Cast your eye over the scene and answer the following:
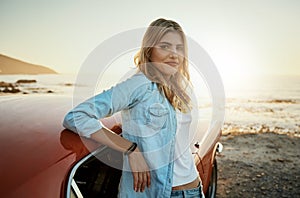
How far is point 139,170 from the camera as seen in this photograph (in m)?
1.78

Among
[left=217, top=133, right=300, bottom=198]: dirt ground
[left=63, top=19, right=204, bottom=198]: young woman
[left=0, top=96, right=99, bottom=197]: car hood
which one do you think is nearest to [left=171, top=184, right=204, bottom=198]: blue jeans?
[left=63, top=19, right=204, bottom=198]: young woman

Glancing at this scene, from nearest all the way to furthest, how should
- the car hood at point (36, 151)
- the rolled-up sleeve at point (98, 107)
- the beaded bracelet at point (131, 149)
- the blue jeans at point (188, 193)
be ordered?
the car hood at point (36, 151) < the rolled-up sleeve at point (98, 107) < the beaded bracelet at point (131, 149) < the blue jeans at point (188, 193)

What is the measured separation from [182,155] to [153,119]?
30 cm

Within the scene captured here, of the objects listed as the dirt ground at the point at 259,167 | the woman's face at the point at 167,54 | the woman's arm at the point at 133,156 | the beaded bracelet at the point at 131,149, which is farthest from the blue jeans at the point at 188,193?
the dirt ground at the point at 259,167

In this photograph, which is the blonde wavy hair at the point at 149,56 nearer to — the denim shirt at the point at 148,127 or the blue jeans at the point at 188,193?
the denim shirt at the point at 148,127

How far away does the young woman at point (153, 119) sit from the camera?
1697mm

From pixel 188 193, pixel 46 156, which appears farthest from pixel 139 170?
pixel 46 156

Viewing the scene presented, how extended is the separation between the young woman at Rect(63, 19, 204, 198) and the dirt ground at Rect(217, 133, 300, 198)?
93.1 inches

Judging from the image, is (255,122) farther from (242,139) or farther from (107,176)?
(107,176)

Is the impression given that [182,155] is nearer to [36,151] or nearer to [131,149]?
[131,149]

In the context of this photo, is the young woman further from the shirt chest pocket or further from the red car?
the red car

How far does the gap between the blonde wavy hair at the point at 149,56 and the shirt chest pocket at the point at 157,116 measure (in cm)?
9

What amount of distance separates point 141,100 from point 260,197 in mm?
2878

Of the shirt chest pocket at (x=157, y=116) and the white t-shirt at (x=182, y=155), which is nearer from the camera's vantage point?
the shirt chest pocket at (x=157, y=116)
